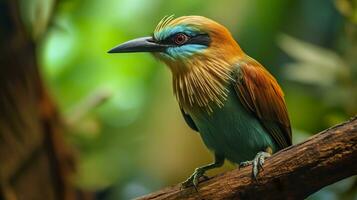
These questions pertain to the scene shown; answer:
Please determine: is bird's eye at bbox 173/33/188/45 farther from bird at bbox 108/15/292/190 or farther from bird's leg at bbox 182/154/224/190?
bird's leg at bbox 182/154/224/190

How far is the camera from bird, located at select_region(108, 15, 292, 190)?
2.02m

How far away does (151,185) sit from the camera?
13.5 feet

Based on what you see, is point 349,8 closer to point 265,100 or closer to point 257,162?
point 265,100

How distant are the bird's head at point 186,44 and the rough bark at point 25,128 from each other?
4.98ft

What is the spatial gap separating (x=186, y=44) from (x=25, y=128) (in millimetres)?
1644

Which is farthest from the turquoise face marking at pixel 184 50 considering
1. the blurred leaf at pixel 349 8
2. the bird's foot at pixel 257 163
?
the blurred leaf at pixel 349 8

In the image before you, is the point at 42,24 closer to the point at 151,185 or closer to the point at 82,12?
the point at 82,12

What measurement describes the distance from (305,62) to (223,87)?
1.47 metres

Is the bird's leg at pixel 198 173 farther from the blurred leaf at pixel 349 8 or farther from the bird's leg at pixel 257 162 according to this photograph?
the blurred leaf at pixel 349 8

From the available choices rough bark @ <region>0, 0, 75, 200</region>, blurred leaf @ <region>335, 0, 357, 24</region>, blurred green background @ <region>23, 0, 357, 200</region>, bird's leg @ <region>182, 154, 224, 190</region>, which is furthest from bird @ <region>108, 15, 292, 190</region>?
rough bark @ <region>0, 0, 75, 200</region>

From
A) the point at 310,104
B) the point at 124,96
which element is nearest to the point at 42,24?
the point at 124,96

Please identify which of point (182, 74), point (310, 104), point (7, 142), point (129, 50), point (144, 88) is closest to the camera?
point (129, 50)

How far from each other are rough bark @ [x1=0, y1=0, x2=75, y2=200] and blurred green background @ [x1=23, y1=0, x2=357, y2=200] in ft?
0.46

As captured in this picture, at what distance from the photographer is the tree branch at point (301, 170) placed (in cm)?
200
